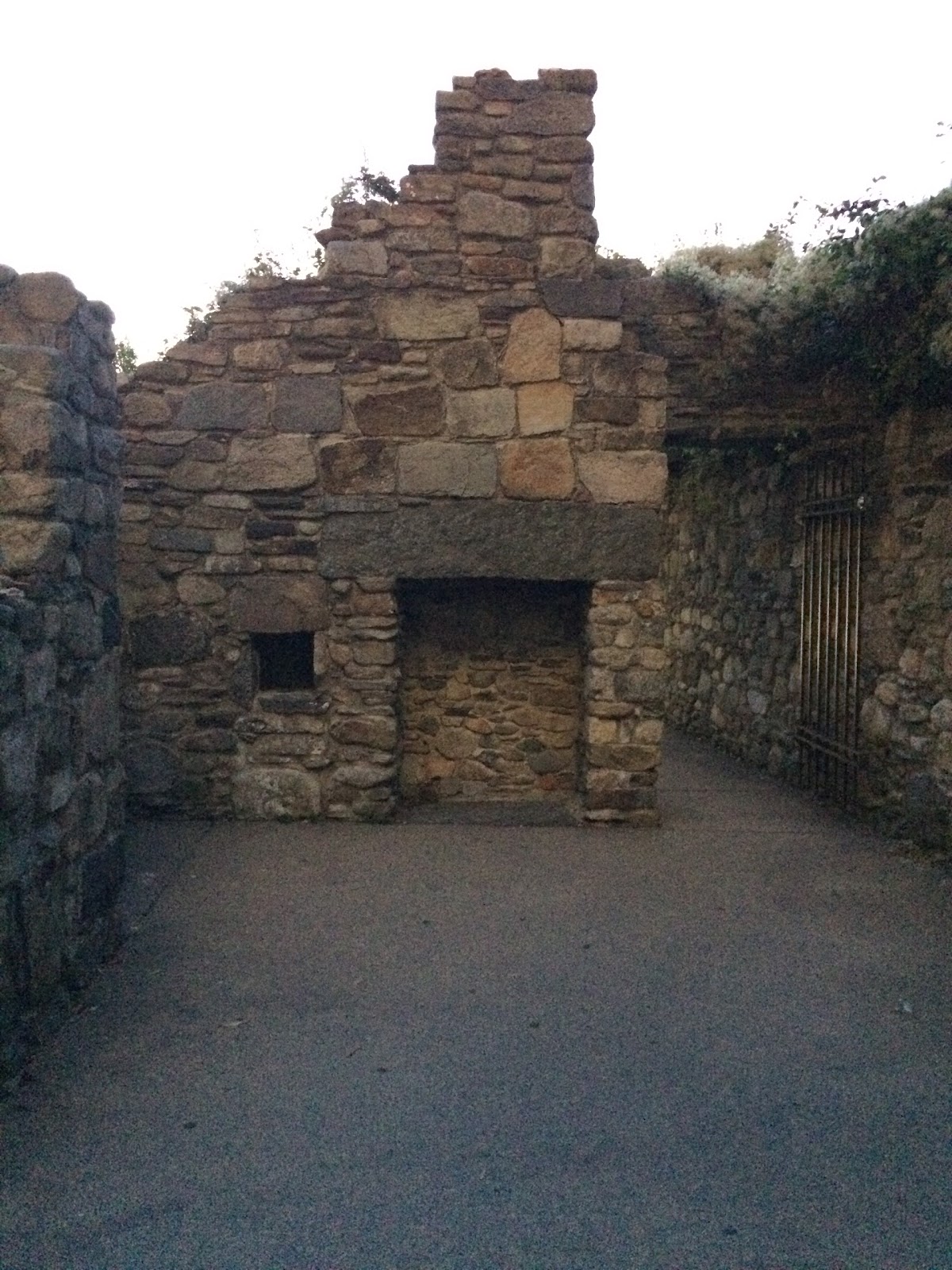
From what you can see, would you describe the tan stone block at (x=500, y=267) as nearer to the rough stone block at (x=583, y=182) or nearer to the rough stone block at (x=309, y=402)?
the rough stone block at (x=583, y=182)

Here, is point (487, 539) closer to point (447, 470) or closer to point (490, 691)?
point (447, 470)

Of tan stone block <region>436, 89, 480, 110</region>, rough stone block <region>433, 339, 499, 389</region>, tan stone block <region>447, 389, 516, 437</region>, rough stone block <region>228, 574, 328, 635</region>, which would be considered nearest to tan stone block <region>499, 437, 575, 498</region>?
tan stone block <region>447, 389, 516, 437</region>

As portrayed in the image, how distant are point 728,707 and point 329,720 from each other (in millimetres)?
4256

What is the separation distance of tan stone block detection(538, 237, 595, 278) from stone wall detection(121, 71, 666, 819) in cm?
1

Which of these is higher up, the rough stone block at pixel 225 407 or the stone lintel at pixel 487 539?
the rough stone block at pixel 225 407

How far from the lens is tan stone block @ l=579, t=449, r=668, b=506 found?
23.1 ft

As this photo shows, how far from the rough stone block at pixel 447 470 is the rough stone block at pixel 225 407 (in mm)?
883

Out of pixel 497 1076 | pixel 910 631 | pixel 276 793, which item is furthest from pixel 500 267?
pixel 497 1076

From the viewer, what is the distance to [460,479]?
7012 millimetres

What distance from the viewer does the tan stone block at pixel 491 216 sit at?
272 inches

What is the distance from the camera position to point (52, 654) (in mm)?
3979

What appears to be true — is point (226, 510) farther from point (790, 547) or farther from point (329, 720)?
point (790, 547)

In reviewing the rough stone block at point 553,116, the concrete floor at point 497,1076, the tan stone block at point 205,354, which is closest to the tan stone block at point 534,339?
the rough stone block at point 553,116

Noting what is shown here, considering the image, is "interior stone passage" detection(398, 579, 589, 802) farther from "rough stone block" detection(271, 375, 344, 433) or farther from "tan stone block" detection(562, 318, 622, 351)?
"tan stone block" detection(562, 318, 622, 351)
